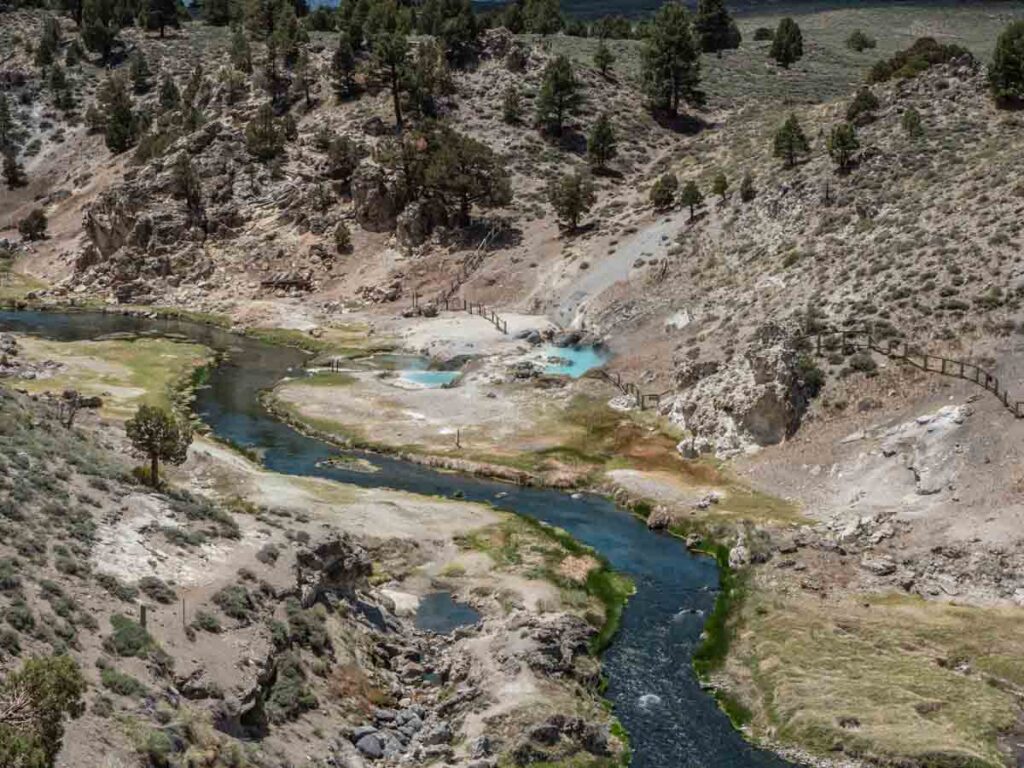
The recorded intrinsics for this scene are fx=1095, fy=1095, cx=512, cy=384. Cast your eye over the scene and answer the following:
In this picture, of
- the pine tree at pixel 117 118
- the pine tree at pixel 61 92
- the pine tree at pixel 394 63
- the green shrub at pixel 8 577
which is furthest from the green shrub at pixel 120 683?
the pine tree at pixel 61 92

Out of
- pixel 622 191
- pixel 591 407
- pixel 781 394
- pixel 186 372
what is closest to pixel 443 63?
pixel 622 191

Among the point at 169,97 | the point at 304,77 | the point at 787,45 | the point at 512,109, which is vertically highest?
the point at 787,45

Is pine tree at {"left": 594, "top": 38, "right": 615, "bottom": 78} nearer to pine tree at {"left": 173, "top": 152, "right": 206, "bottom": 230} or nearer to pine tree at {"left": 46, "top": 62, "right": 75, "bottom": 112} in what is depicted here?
pine tree at {"left": 173, "top": 152, "right": 206, "bottom": 230}

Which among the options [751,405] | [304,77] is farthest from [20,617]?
[304,77]

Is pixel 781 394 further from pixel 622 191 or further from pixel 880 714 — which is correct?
pixel 622 191

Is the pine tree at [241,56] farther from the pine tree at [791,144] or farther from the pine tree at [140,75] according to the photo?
the pine tree at [791,144]

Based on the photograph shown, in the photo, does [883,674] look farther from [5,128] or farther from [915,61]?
[5,128]
